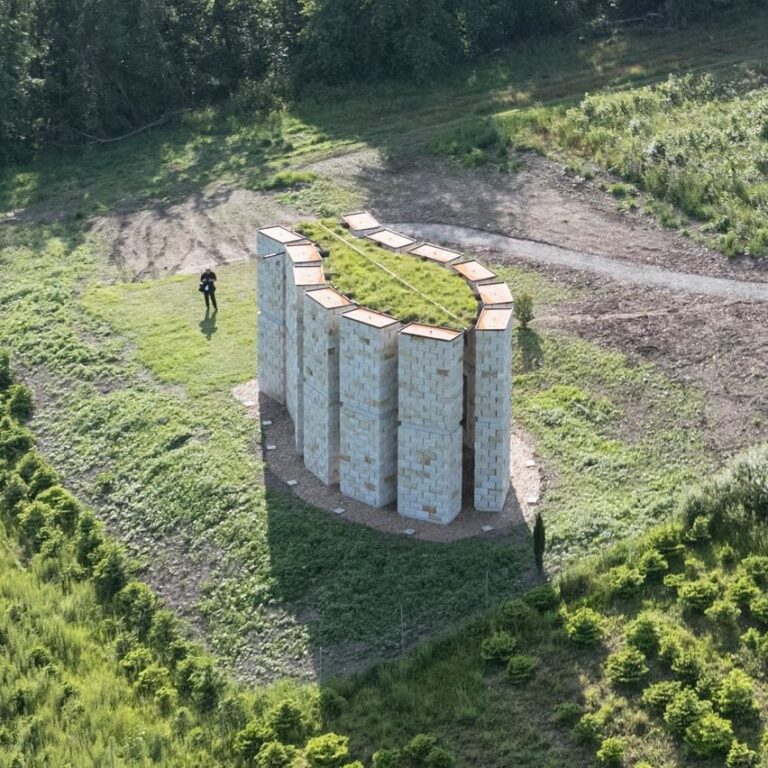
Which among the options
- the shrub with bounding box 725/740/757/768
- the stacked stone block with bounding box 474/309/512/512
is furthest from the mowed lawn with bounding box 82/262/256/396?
the shrub with bounding box 725/740/757/768

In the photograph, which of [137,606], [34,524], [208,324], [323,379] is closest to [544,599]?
[323,379]

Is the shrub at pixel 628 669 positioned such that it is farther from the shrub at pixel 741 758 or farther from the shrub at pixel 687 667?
the shrub at pixel 741 758

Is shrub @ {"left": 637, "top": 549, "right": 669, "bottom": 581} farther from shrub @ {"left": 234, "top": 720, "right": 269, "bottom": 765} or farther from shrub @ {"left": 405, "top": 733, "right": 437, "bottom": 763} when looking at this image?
shrub @ {"left": 234, "top": 720, "right": 269, "bottom": 765}

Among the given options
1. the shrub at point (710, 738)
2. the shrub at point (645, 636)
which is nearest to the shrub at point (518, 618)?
the shrub at point (645, 636)

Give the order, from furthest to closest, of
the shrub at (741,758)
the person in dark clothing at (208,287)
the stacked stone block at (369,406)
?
the person in dark clothing at (208,287)
the stacked stone block at (369,406)
the shrub at (741,758)

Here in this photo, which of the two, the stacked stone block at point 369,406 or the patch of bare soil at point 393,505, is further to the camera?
the patch of bare soil at point 393,505

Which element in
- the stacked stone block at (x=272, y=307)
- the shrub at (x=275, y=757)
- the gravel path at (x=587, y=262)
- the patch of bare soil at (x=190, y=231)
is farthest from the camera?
the patch of bare soil at (x=190, y=231)

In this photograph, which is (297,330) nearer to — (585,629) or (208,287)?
(208,287)

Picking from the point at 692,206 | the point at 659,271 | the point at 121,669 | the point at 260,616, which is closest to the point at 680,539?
the point at 260,616
